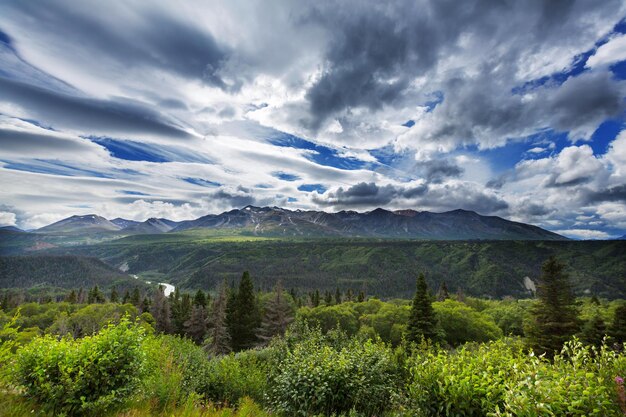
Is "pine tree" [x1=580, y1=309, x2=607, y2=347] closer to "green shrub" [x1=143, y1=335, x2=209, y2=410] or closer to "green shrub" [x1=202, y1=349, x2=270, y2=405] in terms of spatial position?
"green shrub" [x1=202, y1=349, x2=270, y2=405]

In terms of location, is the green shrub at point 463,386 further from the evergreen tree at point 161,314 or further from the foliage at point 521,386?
the evergreen tree at point 161,314

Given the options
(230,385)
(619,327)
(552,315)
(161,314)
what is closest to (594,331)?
(619,327)

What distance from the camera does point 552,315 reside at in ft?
135

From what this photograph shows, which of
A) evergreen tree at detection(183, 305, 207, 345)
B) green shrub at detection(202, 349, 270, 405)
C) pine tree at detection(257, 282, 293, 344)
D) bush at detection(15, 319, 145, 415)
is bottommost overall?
evergreen tree at detection(183, 305, 207, 345)

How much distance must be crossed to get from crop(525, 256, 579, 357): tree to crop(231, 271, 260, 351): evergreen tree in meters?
48.3

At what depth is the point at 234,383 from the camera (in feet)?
56.0

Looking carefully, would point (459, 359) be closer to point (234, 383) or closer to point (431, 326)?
point (234, 383)

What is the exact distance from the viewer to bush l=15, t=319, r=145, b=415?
823 cm

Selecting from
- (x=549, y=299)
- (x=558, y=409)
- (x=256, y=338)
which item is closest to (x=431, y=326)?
(x=549, y=299)

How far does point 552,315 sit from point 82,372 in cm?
5102

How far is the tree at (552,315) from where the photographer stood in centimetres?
4031

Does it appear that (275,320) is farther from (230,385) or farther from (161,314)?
(230,385)

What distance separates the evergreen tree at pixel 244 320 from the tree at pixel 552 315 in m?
48.3

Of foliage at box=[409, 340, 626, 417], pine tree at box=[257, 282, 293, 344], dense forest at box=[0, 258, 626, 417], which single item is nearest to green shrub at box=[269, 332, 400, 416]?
dense forest at box=[0, 258, 626, 417]
